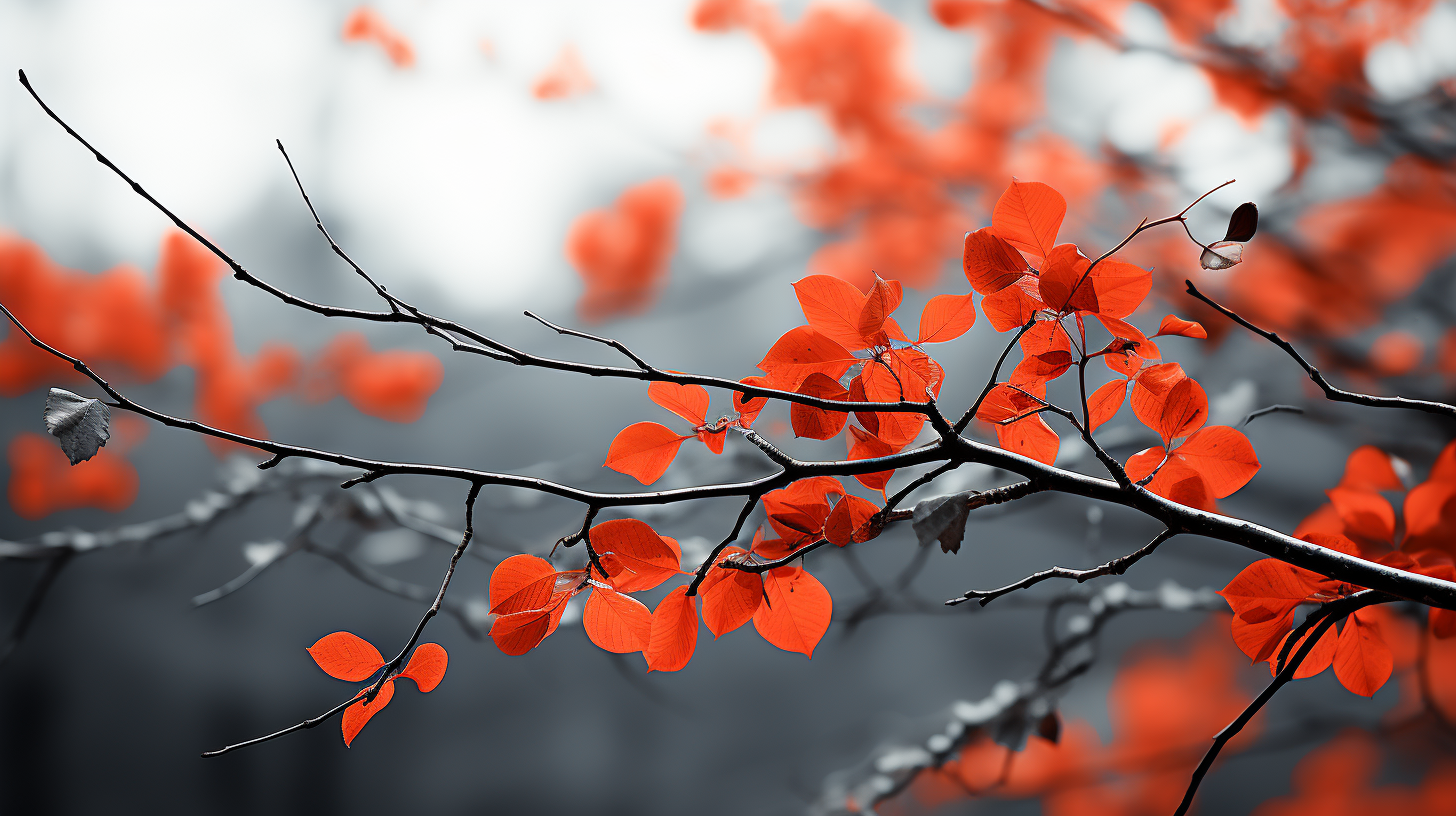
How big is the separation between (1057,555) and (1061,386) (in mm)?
172

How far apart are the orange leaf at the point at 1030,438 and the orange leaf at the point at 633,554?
12 cm

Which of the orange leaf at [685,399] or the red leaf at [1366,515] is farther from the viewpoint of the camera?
the red leaf at [1366,515]

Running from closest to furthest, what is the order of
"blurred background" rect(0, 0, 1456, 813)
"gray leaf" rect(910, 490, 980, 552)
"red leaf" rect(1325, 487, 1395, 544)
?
"gray leaf" rect(910, 490, 980, 552), "red leaf" rect(1325, 487, 1395, 544), "blurred background" rect(0, 0, 1456, 813)

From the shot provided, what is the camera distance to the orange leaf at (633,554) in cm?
22

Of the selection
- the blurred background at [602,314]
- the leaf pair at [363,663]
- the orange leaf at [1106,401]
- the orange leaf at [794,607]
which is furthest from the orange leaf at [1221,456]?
the blurred background at [602,314]

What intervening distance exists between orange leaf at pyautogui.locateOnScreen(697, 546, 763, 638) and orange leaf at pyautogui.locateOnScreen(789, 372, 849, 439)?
0.04m

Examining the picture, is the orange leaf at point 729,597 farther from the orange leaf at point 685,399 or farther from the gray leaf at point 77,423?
the gray leaf at point 77,423

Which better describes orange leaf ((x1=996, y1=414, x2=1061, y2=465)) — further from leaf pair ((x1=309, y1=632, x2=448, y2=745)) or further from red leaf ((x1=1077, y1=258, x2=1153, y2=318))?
leaf pair ((x1=309, y1=632, x2=448, y2=745))

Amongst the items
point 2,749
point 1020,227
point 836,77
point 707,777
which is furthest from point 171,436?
point 1020,227

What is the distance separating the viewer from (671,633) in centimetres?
22

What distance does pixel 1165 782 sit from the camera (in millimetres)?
689

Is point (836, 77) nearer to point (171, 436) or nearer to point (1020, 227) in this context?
point (1020, 227)

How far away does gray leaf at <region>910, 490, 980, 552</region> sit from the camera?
17 centimetres

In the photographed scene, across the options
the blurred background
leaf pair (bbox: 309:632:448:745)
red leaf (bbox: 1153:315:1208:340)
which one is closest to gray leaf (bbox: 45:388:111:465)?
leaf pair (bbox: 309:632:448:745)
